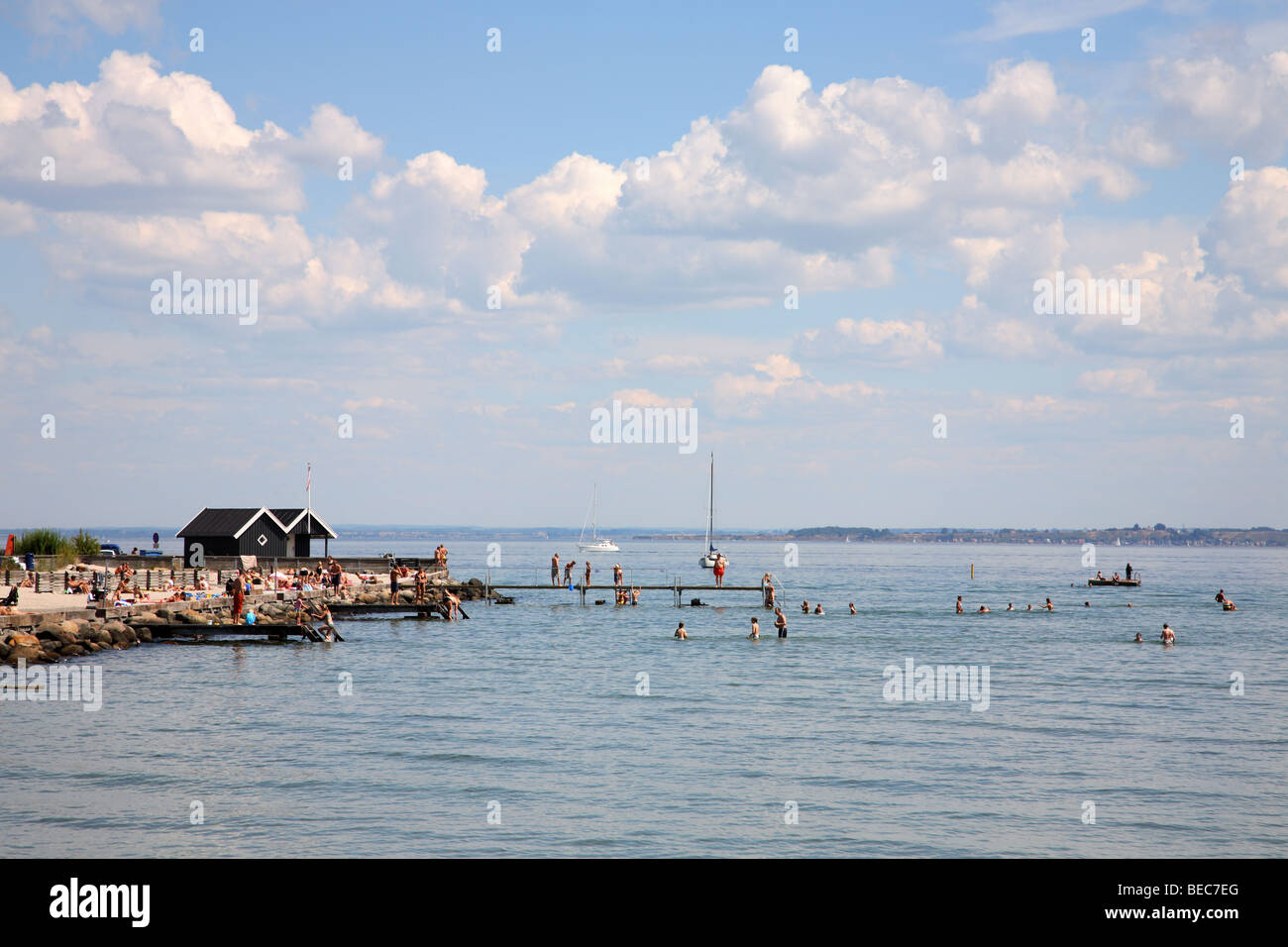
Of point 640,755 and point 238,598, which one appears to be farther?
point 238,598

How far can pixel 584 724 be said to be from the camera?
29.9 metres

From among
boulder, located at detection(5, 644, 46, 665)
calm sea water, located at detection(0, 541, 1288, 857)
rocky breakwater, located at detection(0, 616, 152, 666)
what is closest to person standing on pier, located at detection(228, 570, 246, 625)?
calm sea water, located at detection(0, 541, 1288, 857)

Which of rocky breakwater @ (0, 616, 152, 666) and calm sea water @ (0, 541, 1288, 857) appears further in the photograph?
rocky breakwater @ (0, 616, 152, 666)

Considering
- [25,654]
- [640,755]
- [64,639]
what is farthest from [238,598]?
[640,755]

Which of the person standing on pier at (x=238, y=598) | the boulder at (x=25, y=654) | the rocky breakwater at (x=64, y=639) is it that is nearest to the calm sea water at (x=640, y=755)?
the rocky breakwater at (x=64, y=639)

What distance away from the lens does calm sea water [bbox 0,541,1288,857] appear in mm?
18625

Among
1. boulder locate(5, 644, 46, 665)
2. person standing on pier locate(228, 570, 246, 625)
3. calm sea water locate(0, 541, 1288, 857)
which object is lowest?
calm sea water locate(0, 541, 1288, 857)

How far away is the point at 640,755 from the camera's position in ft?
83.6

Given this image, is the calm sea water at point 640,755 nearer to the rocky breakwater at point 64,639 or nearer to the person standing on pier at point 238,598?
the rocky breakwater at point 64,639

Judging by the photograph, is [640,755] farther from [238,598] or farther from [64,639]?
[238,598]

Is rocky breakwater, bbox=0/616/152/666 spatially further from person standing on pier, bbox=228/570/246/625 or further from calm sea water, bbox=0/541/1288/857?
person standing on pier, bbox=228/570/246/625

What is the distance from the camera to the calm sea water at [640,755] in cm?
1862
